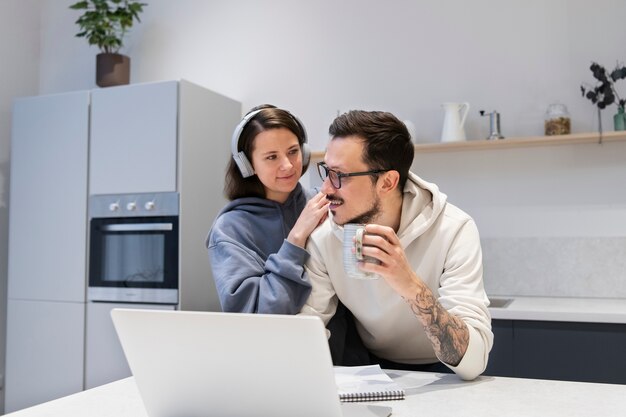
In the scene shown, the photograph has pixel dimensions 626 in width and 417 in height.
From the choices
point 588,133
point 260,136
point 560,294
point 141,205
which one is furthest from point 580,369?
point 141,205

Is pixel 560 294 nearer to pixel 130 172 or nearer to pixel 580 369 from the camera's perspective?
pixel 580 369

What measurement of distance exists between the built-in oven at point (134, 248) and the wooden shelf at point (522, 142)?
1.35m

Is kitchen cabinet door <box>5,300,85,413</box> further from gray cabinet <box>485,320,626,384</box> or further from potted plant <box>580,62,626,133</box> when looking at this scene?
potted plant <box>580,62,626,133</box>

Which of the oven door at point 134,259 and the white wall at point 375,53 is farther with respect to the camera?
the oven door at point 134,259

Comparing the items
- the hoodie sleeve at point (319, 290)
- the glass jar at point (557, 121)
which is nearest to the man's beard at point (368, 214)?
the hoodie sleeve at point (319, 290)

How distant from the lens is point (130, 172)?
3.37 m

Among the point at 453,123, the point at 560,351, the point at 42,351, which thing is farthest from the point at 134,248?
the point at 560,351

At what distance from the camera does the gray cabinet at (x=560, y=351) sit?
2.48 metres

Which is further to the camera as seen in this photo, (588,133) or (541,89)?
(541,89)

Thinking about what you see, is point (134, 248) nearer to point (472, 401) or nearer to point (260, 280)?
point (260, 280)

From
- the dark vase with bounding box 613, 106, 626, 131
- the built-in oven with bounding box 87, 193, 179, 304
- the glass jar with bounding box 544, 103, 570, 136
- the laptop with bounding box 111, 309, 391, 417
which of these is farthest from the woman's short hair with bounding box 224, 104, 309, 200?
the dark vase with bounding box 613, 106, 626, 131

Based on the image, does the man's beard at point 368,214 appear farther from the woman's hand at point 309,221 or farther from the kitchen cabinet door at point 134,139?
the kitchen cabinet door at point 134,139

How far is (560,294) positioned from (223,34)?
244 centimetres

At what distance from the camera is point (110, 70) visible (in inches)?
150
